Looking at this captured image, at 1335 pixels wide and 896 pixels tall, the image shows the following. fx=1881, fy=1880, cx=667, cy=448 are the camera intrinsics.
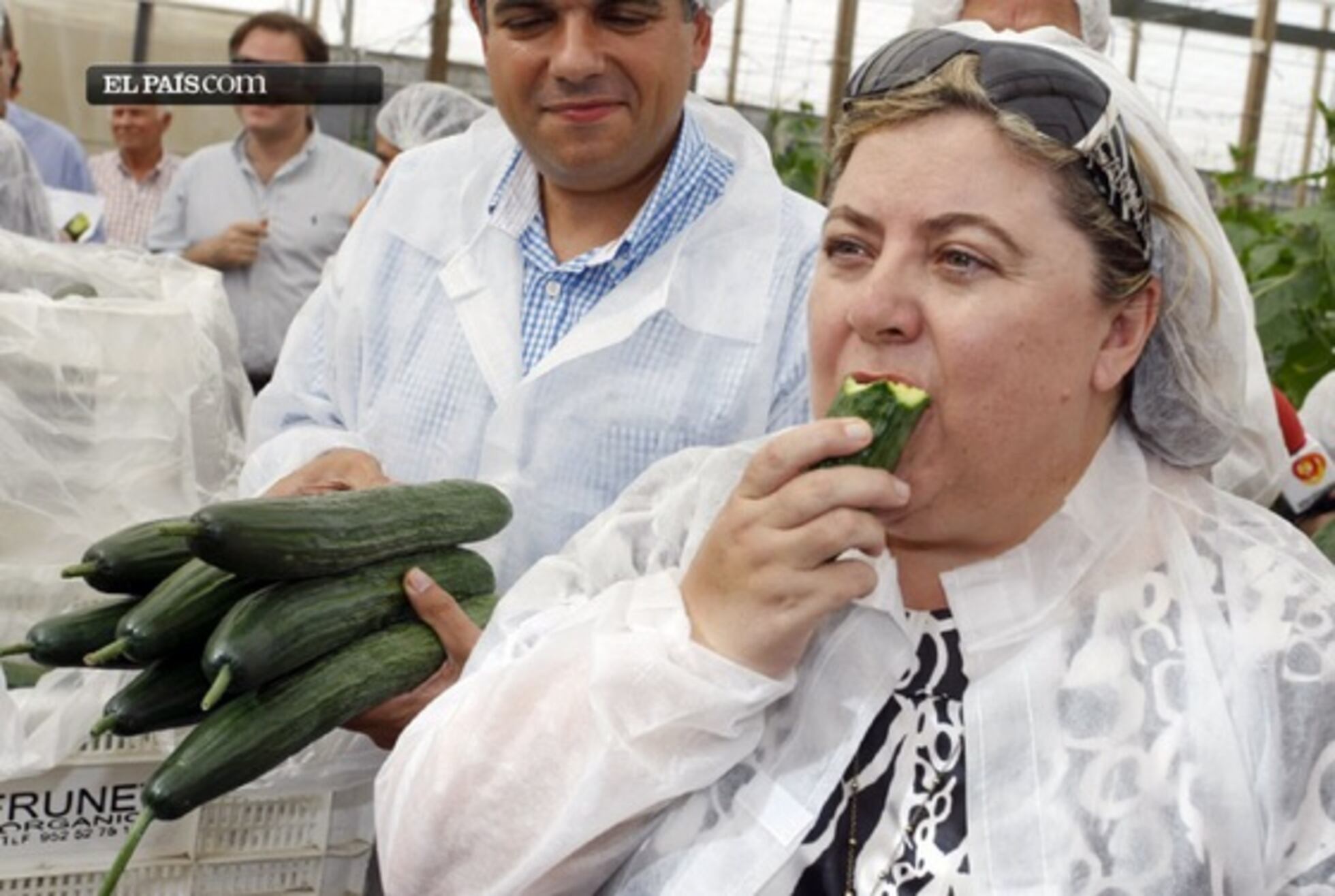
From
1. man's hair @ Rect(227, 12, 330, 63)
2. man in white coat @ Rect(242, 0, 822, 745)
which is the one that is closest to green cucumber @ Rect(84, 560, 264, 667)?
man in white coat @ Rect(242, 0, 822, 745)

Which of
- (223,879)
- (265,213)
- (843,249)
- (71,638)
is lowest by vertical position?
(223,879)

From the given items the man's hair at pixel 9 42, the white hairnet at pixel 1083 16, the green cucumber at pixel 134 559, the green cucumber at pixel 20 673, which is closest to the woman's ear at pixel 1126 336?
the green cucumber at pixel 134 559

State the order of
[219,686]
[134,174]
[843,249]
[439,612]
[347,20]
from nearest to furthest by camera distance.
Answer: [843,249], [219,686], [439,612], [134,174], [347,20]

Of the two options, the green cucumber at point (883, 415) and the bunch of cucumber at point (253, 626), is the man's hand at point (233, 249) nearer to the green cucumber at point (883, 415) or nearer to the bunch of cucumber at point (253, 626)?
the bunch of cucumber at point (253, 626)

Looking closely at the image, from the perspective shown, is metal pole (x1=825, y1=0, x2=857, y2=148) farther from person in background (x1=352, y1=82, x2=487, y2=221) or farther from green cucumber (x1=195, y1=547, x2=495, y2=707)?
green cucumber (x1=195, y1=547, x2=495, y2=707)

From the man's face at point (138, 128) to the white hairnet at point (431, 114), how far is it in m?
0.81

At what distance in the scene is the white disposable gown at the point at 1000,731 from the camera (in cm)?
187

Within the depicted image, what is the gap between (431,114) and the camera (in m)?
6.20

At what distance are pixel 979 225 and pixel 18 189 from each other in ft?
10.9

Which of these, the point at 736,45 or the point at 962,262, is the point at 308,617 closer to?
the point at 962,262

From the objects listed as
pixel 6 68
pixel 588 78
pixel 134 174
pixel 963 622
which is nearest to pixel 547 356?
pixel 588 78

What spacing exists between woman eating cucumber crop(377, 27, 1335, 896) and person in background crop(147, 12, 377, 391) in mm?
4340

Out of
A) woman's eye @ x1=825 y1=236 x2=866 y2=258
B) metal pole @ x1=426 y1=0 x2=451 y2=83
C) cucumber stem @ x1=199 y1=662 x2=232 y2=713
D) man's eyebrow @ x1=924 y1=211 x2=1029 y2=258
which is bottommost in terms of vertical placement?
cucumber stem @ x1=199 y1=662 x2=232 y2=713

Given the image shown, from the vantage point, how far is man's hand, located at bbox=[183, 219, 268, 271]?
6180mm
